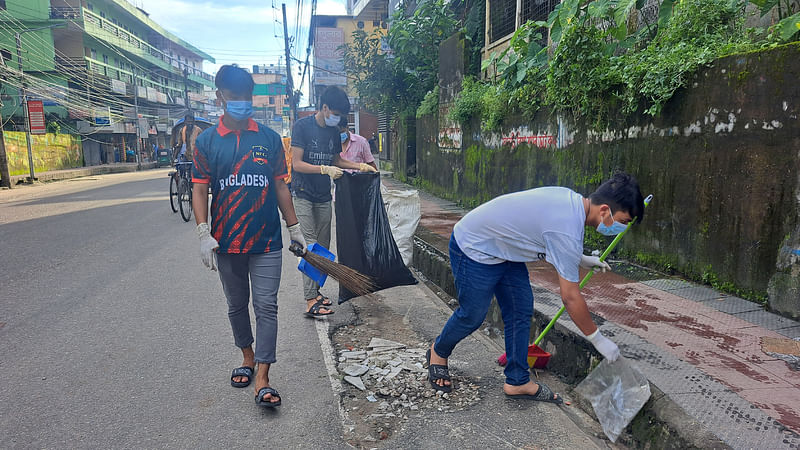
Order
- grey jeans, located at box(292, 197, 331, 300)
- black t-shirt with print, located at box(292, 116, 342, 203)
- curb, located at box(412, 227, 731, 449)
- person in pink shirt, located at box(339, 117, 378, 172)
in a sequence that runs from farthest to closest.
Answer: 1. person in pink shirt, located at box(339, 117, 378, 172)
2. grey jeans, located at box(292, 197, 331, 300)
3. black t-shirt with print, located at box(292, 116, 342, 203)
4. curb, located at box(412, 227, 731, 449)

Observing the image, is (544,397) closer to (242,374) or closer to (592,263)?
(592,263)

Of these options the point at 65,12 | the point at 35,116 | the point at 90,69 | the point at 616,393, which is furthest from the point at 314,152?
the point at 65,12

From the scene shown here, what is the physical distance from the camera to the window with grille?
10.1 meters

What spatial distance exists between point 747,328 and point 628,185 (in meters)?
1.91

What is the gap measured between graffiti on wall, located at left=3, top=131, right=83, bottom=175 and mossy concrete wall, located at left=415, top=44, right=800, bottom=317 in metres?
23.1

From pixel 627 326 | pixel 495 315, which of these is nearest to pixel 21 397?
pixel 495 315

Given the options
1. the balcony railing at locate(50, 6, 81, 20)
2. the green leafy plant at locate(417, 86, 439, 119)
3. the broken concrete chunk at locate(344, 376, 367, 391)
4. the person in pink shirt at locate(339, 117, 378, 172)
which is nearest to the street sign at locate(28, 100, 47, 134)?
the balcony railing at locate(50, 6, 81, 20)

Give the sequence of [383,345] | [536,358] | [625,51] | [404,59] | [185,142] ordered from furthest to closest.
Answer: [404,59], [185,142], [625,51], [383,345], [536,358]

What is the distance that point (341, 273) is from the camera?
364 cm

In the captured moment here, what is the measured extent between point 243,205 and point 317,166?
1.40 m

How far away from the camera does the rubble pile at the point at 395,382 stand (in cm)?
297

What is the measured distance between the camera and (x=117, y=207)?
11.6 metres

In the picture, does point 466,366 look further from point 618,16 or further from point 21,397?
point 618,16

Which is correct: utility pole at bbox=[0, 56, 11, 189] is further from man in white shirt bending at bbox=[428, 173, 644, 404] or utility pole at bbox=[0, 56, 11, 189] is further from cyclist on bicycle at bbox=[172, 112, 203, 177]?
man in white shirt bending at bbox=[428, 173, 644, 404]
